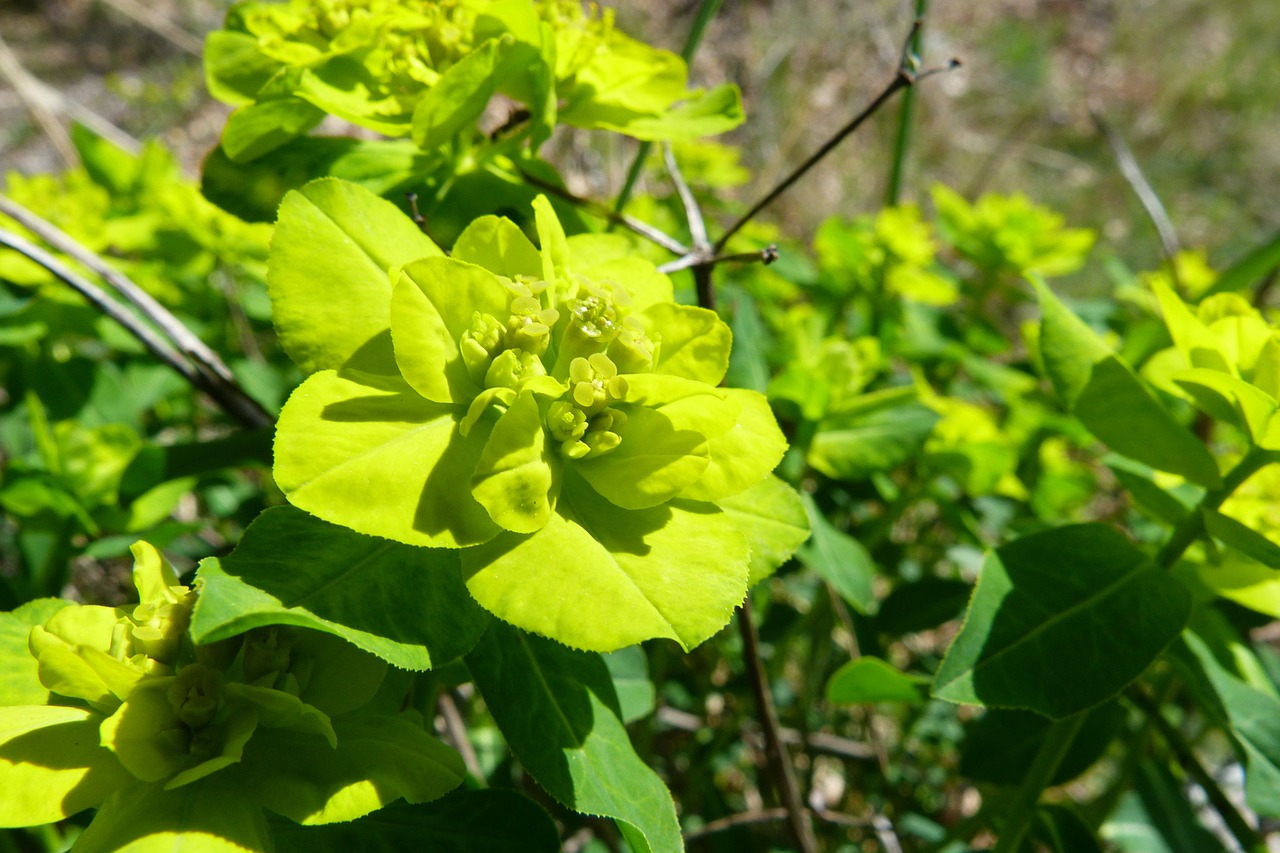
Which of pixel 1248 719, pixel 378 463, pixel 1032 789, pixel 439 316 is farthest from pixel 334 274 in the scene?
pixel 1248 719

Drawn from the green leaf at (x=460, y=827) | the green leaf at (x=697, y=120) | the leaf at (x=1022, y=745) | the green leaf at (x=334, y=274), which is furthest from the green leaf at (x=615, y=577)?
the leaf at (x=1022, y=745)

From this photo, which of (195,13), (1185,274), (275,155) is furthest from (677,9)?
(275,155)

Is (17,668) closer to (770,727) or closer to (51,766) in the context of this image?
(51,766)

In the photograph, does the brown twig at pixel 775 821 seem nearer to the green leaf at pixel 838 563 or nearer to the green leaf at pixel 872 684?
the green leaf at pixel 872 684

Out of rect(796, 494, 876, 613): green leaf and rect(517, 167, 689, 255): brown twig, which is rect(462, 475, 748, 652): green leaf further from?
rect(796, 494, 876, 613): green leaf

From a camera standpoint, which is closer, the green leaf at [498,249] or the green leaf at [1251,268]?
the green leaf at [498,249]

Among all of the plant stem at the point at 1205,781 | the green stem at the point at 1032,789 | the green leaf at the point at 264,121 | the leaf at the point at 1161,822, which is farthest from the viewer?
the leaf at the point at 1161,822
